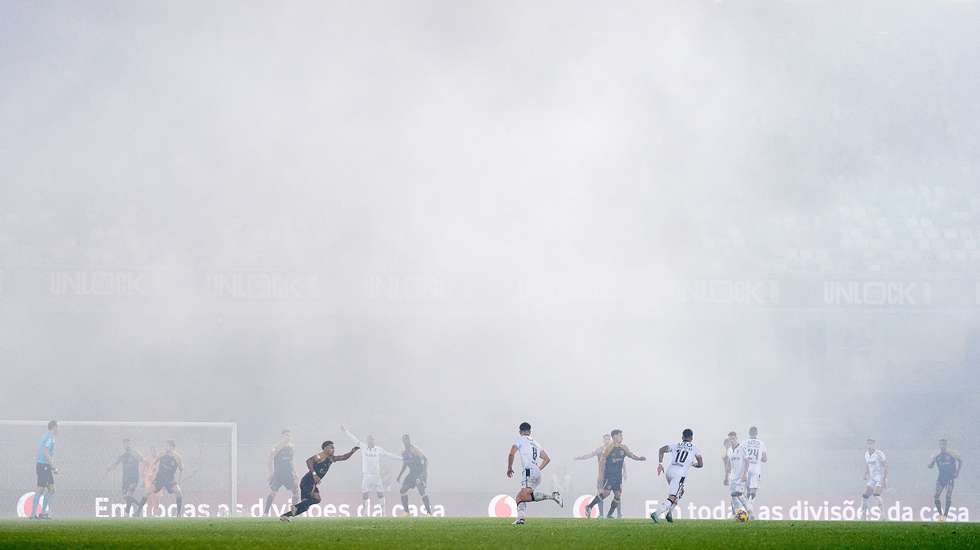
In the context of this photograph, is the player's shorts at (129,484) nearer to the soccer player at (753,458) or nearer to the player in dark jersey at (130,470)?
the player in dark jersey at (130,470)

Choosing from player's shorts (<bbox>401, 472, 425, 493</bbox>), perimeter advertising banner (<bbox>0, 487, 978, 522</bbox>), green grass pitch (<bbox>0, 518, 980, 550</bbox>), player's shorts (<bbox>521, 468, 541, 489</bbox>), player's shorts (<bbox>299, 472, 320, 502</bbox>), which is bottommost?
perimeter advertising banner (<bbox>0, 487, 978, 522</bbox>)

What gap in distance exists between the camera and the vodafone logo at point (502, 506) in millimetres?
35750

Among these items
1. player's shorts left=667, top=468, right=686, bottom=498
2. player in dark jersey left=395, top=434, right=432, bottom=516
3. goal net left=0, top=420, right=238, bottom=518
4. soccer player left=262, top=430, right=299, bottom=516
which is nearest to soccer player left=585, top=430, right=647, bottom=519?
player's shorts left=667, top=468, right=686, bottom=498

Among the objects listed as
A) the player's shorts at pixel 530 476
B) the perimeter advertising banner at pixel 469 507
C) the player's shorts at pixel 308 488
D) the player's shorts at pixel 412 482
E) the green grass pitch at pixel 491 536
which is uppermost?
the player's shorts at pixel 530 476

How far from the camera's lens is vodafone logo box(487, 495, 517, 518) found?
117 feet

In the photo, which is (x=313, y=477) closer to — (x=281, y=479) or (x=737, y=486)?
(x=737, y=486)

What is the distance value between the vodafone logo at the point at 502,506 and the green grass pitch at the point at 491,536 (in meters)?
15.6

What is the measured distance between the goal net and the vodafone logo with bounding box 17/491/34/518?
0.08 ft

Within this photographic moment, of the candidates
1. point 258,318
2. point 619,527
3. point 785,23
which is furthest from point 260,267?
point 619,527

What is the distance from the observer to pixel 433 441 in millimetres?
40031

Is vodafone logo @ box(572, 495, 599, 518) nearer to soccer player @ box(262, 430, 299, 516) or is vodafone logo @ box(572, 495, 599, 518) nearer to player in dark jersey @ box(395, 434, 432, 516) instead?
player in dark jersey @ box(395, 434, 432, 516)

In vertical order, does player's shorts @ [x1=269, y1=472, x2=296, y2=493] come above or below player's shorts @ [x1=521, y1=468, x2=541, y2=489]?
below

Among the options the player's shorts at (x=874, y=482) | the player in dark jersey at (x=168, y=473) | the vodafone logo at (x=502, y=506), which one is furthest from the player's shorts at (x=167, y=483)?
the player's shorts at (x=874, y=482)

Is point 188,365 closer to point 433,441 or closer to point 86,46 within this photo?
point 433,441
